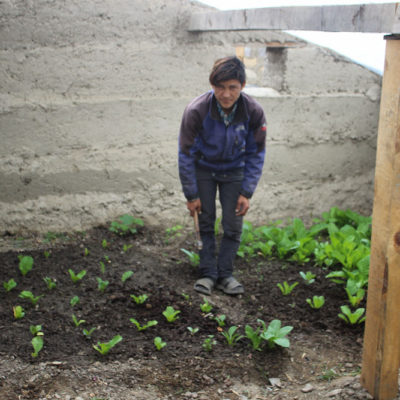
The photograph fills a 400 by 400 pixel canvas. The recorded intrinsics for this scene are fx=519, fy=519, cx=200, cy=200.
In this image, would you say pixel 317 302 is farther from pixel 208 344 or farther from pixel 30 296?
pixel 30 296

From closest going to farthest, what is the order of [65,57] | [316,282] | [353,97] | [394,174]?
1. [394,174]
2. [316,282]
3. [65,57]
4. [353,97]

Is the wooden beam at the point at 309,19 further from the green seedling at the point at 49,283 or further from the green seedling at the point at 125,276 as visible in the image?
the green seedling at the point at 49,283

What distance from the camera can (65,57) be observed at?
4121mm

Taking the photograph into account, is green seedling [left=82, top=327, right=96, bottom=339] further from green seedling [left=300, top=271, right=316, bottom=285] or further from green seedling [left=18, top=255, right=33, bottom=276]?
green seedling [left=300, top=271, right=316, bottom=285]

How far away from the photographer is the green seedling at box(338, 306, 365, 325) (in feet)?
10.6

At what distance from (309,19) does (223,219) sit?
4.61 ft

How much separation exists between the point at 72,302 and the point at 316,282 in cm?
175

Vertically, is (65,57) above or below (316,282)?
above

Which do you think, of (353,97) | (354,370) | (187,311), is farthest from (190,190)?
(353,97)

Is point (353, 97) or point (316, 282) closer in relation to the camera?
point (316, 282)

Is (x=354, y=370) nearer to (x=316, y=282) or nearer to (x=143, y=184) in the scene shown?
(x=316, y=282)

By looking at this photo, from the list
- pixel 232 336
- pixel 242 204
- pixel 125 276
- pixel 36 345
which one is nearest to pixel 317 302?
pixel 232 336

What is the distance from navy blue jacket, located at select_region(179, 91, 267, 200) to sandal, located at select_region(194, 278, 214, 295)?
0.63 m

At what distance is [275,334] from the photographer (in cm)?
296
